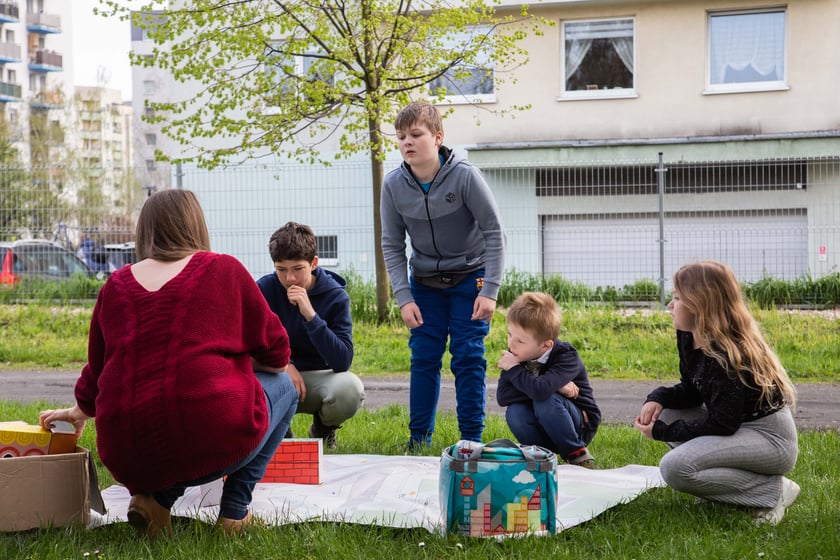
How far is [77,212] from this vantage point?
42.7 feet

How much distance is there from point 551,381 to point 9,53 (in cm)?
7243

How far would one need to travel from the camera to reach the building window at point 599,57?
19062 mm

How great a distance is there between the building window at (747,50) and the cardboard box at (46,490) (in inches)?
678

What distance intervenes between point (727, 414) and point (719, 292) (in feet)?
1.53

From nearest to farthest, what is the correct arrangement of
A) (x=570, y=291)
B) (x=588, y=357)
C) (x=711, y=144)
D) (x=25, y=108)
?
1. (x=588, y=357)
2. (x=570, y=291)
3. (x=711, y=144)
4. (x=25, y=108)

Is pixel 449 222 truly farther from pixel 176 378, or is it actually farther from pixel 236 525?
pixel 176 378

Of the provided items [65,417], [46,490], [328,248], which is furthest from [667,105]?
[46,490]

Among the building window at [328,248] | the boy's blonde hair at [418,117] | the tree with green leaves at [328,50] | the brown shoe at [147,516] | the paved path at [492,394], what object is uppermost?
the tree with green leaves at [328,50]

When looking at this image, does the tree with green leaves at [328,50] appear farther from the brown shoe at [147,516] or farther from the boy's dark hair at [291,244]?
the brown shoe at [147,516]

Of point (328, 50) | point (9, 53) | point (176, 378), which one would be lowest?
point (176, 378)

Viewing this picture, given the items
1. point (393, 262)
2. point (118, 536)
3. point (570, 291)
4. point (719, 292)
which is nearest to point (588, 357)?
point (570, 291)

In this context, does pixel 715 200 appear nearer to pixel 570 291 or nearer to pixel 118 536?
pixel 570 291

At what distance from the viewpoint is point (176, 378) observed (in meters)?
3.10

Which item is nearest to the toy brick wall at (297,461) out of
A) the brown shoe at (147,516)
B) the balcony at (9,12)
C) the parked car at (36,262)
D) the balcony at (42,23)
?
the brown shoe at (147,516)
